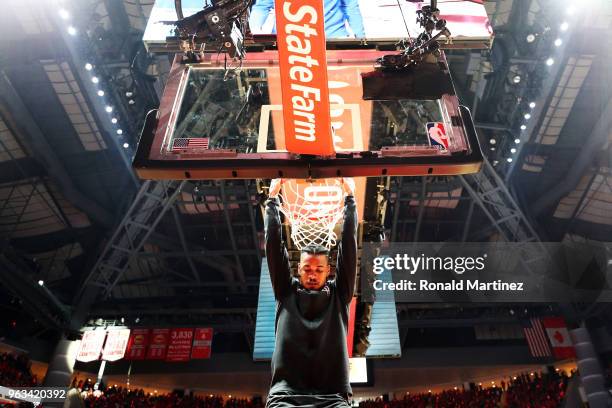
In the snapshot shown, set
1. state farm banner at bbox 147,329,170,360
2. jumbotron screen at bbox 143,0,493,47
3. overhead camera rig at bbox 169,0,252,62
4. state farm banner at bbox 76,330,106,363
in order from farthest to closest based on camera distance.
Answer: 1. state farm banner at bbox 147,329,170,360
2. state farm banner at bbox 76,330,106,363
3. jumbotron screen at bbox 143,0,493,47
4. overhead camera rig at bbox 169,0,252,62

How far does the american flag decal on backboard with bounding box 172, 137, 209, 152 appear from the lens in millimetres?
3502

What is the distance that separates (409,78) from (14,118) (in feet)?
39.2

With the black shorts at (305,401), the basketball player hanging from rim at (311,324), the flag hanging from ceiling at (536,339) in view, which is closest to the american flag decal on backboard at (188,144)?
the basketball player hanging from rim at (311,324)

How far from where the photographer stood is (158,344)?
1666 cm

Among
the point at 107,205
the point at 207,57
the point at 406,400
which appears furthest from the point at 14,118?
the point at 406,400

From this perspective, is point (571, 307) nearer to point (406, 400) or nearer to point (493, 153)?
point (493, 153)

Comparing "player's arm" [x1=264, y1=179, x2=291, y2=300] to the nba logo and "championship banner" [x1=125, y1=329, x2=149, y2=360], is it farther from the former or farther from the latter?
"championship banner" [x1=125, y1=329, x2=149, y2=360]

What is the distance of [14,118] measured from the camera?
12.3m

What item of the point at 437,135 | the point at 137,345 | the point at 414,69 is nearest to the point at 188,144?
the point at 437,135

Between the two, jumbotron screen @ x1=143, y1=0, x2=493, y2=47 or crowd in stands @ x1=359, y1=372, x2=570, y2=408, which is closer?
jumbotron screen @ x1=143, y1=0, x2=493, y2=47

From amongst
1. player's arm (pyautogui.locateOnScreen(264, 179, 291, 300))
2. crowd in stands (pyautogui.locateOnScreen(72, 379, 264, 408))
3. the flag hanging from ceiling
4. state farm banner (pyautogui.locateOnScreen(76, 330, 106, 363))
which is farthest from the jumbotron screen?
crowd in stands (pyautogui.locateOnScreen(72, 379, 264, 408))

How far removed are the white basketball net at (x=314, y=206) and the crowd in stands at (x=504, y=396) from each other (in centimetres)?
1479

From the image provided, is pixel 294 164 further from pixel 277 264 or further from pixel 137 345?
pixel 137 345

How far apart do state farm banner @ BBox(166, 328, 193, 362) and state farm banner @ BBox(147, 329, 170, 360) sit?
0.20m
